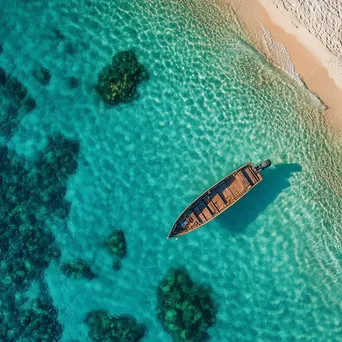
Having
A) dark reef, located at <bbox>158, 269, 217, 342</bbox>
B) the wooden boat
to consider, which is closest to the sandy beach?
the wooden boat

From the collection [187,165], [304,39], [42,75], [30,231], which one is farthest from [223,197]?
[42,75]

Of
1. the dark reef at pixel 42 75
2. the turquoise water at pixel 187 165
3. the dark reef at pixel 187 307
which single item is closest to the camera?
the turquoise water at pixel 187 165

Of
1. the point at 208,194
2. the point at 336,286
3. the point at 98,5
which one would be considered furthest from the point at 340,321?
the point at 98,5

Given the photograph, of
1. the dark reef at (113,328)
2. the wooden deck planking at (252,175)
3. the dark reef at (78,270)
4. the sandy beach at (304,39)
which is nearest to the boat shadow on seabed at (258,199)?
the wooden deck planking at (252,175)

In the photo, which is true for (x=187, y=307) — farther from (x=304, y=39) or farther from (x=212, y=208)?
(x=304, y=39)

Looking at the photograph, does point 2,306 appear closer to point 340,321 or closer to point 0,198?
point 0,198

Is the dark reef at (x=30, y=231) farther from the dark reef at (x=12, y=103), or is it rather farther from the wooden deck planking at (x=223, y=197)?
the wooden deck planking at (x=223, y=197)
